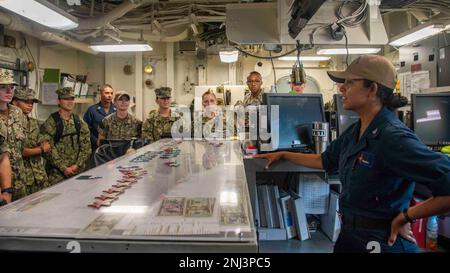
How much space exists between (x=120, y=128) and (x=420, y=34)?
388 cm

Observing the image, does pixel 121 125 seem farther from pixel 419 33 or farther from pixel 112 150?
pixel 419 33

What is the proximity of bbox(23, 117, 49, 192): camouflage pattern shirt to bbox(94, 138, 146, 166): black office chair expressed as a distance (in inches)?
22.5

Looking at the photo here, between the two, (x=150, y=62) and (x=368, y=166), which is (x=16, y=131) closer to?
(x=368, y=166)

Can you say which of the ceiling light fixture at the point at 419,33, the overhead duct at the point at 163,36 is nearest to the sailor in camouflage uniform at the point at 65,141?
the overhead duct at the point at 163,36

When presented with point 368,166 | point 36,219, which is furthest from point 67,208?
point 368,166

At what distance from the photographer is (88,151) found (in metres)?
3.52

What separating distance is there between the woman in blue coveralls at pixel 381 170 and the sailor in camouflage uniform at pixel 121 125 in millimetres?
2917

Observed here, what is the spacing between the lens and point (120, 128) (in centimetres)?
392

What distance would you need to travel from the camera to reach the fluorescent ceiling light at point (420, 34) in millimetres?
→ 3760

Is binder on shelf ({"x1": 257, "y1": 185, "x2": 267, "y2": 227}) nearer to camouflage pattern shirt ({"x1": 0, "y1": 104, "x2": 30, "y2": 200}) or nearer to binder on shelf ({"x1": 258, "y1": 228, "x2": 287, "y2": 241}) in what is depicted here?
binder on shelf ({"x1": 258, "y1": 228, "x2": 287, "y2": 241})

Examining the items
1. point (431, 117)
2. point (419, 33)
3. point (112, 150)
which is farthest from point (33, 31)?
point (419, 33)

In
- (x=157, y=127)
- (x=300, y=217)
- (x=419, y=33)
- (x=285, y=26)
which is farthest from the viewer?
(x=419, y=33)

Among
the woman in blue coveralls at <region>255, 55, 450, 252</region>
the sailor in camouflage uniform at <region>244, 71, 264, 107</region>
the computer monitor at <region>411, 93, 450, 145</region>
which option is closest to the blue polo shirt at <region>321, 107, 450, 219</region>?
the woman in blue coveralls at <region>255, 55, 450, 252</region>

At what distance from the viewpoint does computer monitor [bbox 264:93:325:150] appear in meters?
2.63
